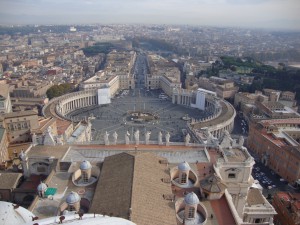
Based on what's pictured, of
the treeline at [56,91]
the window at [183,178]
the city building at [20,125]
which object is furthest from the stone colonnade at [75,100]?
the window at [183,178]

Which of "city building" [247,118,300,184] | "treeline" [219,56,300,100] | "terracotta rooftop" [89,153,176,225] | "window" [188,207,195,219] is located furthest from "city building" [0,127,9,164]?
"treeline" [219,56,300,100]

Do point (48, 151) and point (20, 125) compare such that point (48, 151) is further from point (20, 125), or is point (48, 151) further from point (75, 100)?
point (75, 100)

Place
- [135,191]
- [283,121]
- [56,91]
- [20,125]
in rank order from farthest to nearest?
[56,91], [283,121], [20,125], [135,191]

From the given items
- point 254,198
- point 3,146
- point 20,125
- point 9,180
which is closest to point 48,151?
point 9,180

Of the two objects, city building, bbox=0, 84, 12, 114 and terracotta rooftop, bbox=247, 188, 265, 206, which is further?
city building, bbox=0, 84, 12, 114

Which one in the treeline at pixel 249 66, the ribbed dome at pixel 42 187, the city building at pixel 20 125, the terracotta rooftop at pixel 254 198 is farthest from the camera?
the treeline at pixel 249 66

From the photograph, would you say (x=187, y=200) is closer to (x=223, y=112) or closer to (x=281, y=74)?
(x=223, y=112)

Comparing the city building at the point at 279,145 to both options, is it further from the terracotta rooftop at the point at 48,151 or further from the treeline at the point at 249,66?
the treeline at the point at 249,66

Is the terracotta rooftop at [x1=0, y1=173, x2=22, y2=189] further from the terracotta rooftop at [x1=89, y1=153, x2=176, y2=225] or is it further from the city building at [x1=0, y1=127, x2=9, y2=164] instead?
the city building at [x1=0, y1=127, x2=9, y2=164]

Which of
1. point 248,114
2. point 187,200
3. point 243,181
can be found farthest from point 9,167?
point 248,114
